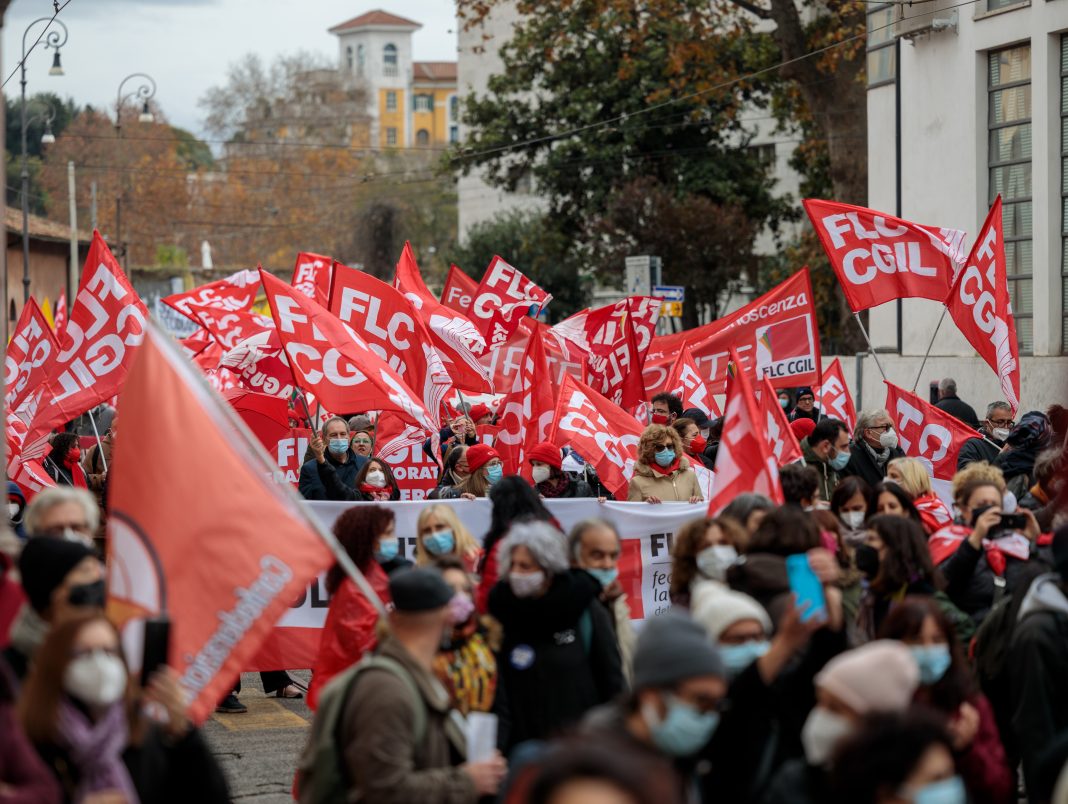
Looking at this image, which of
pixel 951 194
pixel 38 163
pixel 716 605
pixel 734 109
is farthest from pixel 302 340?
pixel 38 163

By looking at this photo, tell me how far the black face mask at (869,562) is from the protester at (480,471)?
14.4 ft

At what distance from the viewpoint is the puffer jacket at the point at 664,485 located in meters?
10.8

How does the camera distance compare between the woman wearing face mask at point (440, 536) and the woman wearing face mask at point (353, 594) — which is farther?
the woman wearing face mask at point (440, 536)

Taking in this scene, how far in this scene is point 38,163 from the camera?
87.5 metres

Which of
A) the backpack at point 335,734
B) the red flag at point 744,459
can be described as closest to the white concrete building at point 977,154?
the red flag at point 744,459

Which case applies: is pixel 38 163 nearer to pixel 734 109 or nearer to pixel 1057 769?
pixel 734 109

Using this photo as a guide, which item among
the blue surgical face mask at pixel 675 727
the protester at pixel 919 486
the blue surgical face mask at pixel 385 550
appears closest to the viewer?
the blue surgical face mask at pixel 675 727

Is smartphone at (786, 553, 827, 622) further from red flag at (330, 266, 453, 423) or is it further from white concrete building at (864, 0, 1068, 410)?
white concrete building at (864, 0, 1068, 410)

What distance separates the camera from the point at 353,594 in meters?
6.88

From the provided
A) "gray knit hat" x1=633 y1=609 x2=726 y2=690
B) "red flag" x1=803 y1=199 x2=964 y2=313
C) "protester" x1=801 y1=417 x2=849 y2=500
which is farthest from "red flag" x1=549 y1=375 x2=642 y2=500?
"gray knit hat" x1=633 y1=609 x2=726 y2=690

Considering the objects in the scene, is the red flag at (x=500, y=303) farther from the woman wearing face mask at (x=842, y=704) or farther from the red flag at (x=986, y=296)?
the woman wearing face mask at (x=842, y=704)

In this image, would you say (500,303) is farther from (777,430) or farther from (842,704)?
(842,704)

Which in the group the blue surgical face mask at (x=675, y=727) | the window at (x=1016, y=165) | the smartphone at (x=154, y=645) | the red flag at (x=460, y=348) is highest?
the window at (x=1016, y=165)

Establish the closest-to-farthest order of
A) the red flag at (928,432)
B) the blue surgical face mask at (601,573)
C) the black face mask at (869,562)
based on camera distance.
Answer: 1. the blue surgical face mask at (601,573)
2. the black face mask at (869,562)
3. the red flag at (928,432)
